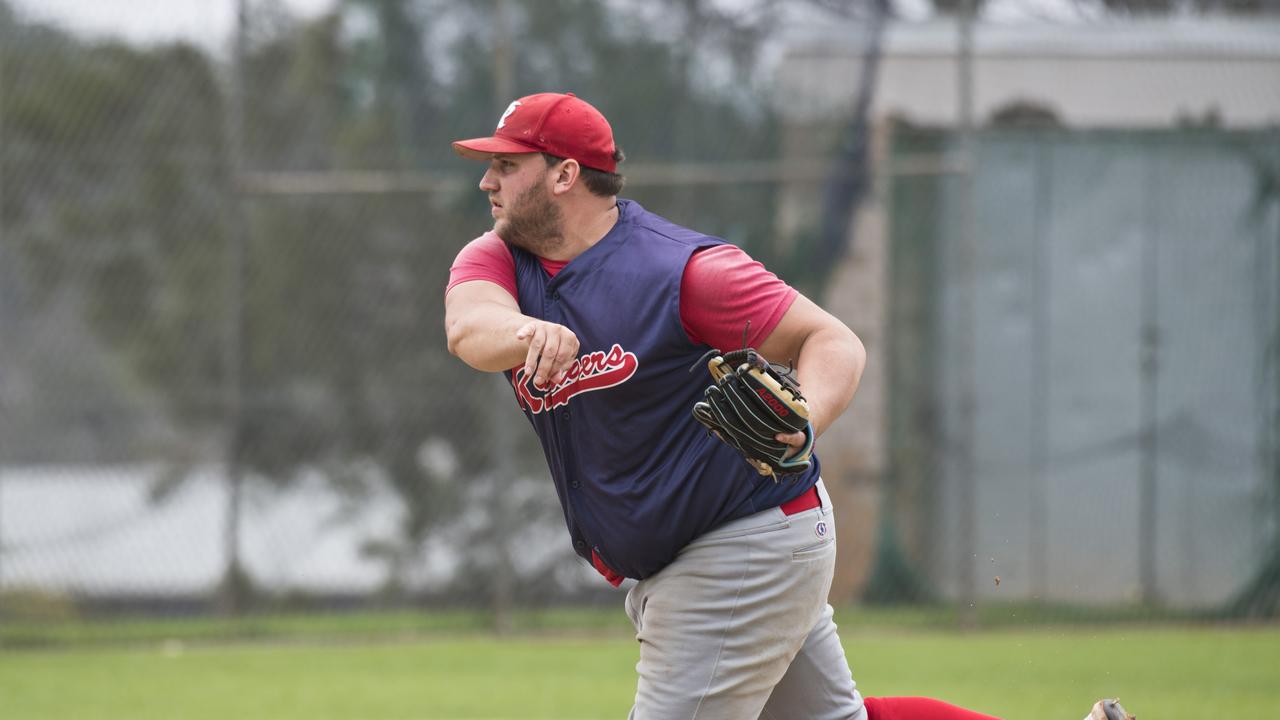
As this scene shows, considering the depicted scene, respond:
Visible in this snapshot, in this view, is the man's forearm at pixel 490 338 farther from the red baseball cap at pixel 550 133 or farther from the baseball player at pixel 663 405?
the red baseball cap at pixel 550 133

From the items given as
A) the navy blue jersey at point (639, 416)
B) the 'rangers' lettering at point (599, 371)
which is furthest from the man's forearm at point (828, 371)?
the 'rangers' lettering at point (599, 371)

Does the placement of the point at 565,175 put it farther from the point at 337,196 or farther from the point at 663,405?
the point at 337,196

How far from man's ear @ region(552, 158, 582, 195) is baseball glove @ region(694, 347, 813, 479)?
77 centimetres

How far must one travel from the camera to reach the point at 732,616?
3775mm

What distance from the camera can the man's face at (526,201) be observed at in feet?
12.9

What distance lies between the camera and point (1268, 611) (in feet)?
35.7

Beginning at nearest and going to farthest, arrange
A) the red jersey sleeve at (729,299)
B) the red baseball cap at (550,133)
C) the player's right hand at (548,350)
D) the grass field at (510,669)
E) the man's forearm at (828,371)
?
the player's right hand at (548,350), the man's forearm at (828,371), the red jersey sleeve at (729,299), the red baseball cap at (550,133), the grass field at (510,669)

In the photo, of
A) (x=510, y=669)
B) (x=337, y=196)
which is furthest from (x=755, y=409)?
(x=337, y=196)

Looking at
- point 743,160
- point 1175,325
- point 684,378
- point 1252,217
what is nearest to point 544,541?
point 743,160

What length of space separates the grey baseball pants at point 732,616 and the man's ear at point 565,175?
36.8 inches

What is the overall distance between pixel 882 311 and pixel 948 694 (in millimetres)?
3895

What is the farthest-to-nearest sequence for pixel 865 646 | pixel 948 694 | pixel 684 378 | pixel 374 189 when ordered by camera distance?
pixel 374 189
pixel 865 646
pixel 948 694
pixel 684 378

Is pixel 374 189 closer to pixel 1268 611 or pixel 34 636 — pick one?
pixel 34 636

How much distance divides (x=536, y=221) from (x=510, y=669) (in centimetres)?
551
